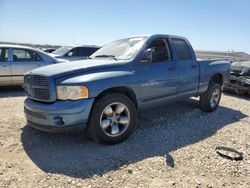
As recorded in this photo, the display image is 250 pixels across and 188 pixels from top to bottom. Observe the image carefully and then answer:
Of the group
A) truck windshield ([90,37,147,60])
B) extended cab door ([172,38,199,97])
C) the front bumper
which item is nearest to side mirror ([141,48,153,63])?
truck windshield ([90,37,147,60])

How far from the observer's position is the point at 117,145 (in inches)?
178

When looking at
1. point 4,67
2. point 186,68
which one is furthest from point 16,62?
point 186,68

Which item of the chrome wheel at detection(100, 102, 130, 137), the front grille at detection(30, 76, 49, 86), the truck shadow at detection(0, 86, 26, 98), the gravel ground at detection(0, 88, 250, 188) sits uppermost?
the front grille at detection(30, 76, 49, 86)

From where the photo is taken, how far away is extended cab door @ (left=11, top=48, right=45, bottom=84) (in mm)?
8811

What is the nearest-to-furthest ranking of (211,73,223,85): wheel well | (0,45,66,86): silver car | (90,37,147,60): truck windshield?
(90,37,147,60): truck windshield, (211,73,223,85): wheel well, (0,45,66,86): silver car

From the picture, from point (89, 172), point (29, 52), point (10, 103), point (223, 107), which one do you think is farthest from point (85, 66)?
point (29, 52)

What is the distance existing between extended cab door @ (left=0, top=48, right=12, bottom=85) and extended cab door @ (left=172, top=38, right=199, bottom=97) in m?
5.66

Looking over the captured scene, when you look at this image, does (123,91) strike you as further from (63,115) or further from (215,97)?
(215,97)

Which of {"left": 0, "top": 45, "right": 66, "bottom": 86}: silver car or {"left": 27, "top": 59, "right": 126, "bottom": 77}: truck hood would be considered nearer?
{"left": 27, "top": 59, "right": 126, "bottom": 77}: truck hood

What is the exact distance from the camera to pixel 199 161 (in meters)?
4.14

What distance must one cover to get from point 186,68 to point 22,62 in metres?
5.73

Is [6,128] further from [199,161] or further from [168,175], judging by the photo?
[199,161]

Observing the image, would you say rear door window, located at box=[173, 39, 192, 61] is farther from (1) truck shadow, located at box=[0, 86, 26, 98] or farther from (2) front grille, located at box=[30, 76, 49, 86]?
(1) truck shadow, located at box=[0, 86, 26, 98]

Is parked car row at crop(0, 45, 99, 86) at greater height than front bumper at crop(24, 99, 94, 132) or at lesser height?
greater
